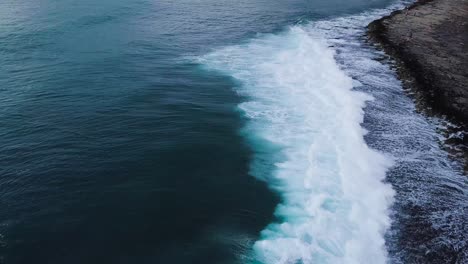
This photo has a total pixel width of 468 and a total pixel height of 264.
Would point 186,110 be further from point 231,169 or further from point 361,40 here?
point 361,40

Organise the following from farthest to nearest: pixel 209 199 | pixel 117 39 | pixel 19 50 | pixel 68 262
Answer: pixel 117 39, pixel 19 50, pixel 209 199, pixel 68 262

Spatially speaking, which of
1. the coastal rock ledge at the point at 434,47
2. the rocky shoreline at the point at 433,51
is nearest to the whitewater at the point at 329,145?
the rocky shoreline at the point at 433,51

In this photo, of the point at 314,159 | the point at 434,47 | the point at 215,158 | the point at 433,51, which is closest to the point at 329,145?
the point at 314,159

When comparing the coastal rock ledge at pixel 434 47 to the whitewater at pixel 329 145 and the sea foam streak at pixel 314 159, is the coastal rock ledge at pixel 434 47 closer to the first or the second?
the whitewater at pixel 329 145

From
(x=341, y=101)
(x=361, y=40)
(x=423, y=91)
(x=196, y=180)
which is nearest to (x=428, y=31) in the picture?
(x=361, y=40)

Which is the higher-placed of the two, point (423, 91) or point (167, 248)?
point (423, 91)

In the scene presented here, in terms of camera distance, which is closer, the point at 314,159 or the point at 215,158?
the point at 215,158

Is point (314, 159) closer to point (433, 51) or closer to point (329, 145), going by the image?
point (329, 145)
